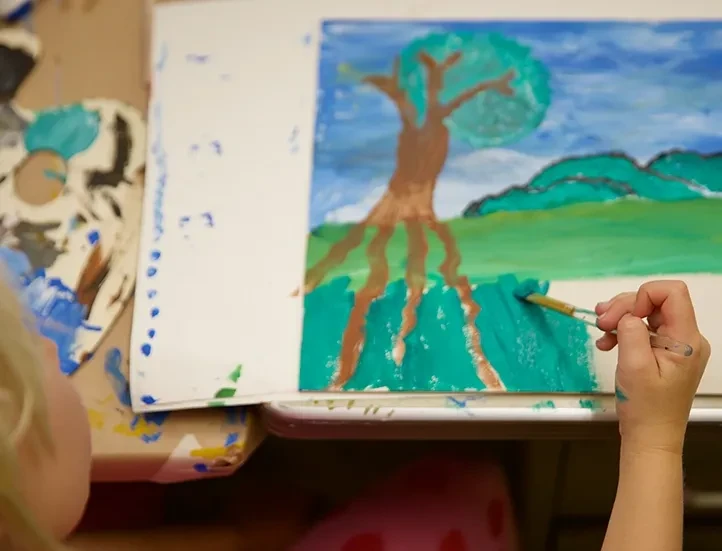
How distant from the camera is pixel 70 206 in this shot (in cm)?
62

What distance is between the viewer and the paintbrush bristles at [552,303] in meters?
0.53

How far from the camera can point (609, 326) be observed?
515mm

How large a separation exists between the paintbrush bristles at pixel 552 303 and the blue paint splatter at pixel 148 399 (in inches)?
11.2

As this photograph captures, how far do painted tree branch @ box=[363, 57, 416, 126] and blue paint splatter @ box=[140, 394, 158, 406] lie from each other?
31 cm

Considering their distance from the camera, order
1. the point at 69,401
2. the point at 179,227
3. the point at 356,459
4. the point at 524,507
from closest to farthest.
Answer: the point at 69,401 → the point at 179,227 → the point at 524,507 → the point at 356,459

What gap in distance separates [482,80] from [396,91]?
0.25 ft

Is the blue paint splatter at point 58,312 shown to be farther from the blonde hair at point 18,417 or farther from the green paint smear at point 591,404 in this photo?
the green paint smear at point 591,404

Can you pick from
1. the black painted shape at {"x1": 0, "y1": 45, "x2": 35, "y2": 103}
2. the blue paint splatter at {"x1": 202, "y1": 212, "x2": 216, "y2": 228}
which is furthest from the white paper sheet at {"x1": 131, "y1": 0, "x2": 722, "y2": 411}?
the black painted shape at {"x1": 0, "y1": 45, "x2": 35, "y2": 103}

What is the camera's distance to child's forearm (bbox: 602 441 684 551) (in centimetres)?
48

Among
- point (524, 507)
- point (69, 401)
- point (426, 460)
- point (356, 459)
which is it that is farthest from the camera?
point (356, 459)

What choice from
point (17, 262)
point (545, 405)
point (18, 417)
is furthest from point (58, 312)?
point (545, 405)

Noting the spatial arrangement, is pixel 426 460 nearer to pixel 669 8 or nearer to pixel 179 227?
pixel 179 227

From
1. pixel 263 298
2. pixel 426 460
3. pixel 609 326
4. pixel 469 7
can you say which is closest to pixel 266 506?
pixel 426 460

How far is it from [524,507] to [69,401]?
1.88 ft
